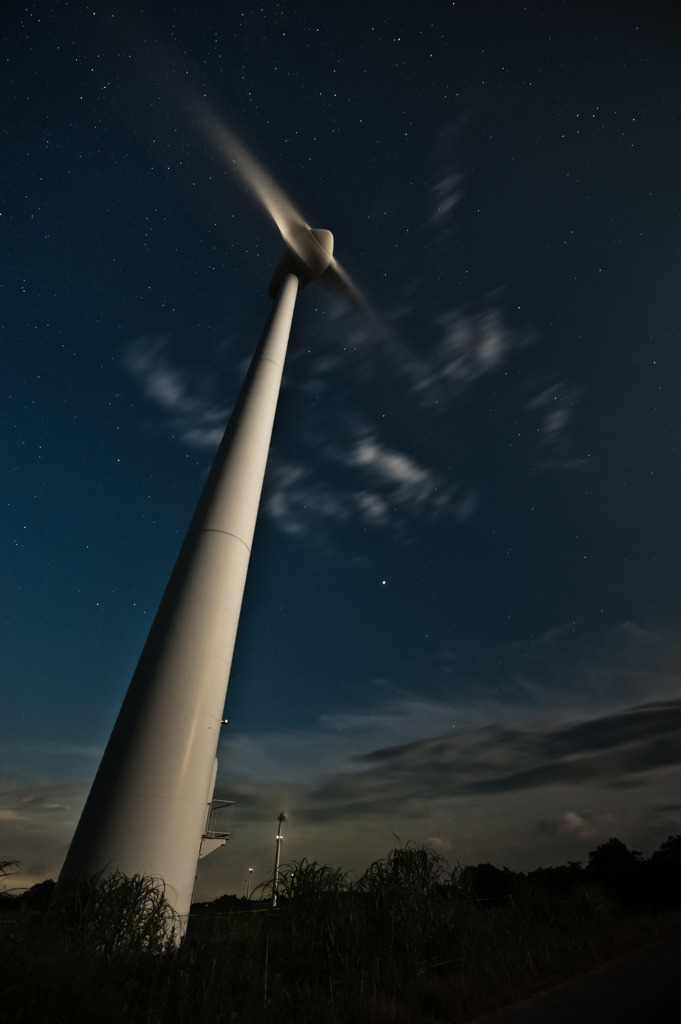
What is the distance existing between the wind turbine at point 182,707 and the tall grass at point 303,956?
0.94 metres

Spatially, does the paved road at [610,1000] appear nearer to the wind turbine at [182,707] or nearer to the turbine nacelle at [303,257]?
the wind turbine at [182,707]

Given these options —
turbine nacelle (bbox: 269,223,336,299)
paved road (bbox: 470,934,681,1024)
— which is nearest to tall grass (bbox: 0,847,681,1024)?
paved road (bbox: 470,934,681,1024)

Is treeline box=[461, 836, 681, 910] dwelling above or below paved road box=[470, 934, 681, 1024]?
above

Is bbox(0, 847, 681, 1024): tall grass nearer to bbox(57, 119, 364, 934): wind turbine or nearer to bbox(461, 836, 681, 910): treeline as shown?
bbox(57, 119, 364, 934): wind turbine

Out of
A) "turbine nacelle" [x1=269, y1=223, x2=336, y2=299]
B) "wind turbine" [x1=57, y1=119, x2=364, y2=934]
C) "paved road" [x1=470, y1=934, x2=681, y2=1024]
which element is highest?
"turbine nacelle" [x1=269, y1=223, x2=336, y2=299]

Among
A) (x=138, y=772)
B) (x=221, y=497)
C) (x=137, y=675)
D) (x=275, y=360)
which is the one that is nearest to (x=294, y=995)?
(x=138, y=772)

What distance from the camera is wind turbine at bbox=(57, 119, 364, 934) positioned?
9.70 metres

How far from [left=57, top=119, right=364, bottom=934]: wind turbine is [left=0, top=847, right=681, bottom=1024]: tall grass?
36.9 inches

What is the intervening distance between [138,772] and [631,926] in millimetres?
16146

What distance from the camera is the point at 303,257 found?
25844mm

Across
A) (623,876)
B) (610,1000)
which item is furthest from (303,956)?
(623,876)

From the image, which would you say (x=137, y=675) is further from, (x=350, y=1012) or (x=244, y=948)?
(x=350, y=1012)

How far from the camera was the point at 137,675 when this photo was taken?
11.8 metres

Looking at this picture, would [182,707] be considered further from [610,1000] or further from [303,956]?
[610,1000]
